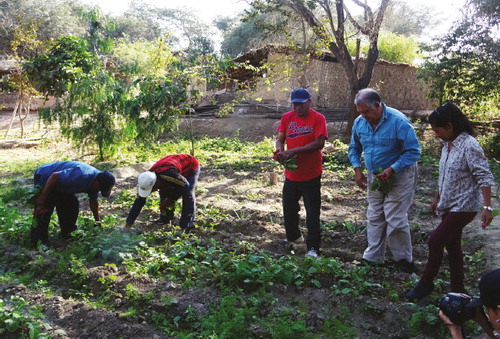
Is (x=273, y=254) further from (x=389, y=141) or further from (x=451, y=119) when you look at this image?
(x=451, y=119)

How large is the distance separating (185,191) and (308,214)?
154 cm

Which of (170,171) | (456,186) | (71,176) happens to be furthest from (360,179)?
(71,176)

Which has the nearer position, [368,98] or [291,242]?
[368,98]

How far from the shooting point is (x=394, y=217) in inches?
163

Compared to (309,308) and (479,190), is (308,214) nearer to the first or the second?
(309,308)

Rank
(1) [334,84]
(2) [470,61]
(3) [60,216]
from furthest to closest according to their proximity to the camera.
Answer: (1) [334,84] → (2) [470,61] → (3) [60,216]

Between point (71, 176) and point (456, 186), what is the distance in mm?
3736

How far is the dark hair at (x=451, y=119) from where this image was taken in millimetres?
3449

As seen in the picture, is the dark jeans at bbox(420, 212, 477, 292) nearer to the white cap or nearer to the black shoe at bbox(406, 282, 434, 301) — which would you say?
the black shoe at bbox(406, 282, 434, 301)

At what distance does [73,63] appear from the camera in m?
10.3

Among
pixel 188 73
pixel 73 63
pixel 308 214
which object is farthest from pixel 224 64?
pixel 308 214

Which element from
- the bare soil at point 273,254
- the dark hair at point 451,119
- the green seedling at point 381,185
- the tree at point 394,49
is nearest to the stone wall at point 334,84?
the tree at point 394,49

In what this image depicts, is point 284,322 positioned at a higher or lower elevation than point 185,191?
lower

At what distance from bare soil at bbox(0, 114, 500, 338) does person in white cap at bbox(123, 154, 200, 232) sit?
28 centimetres
